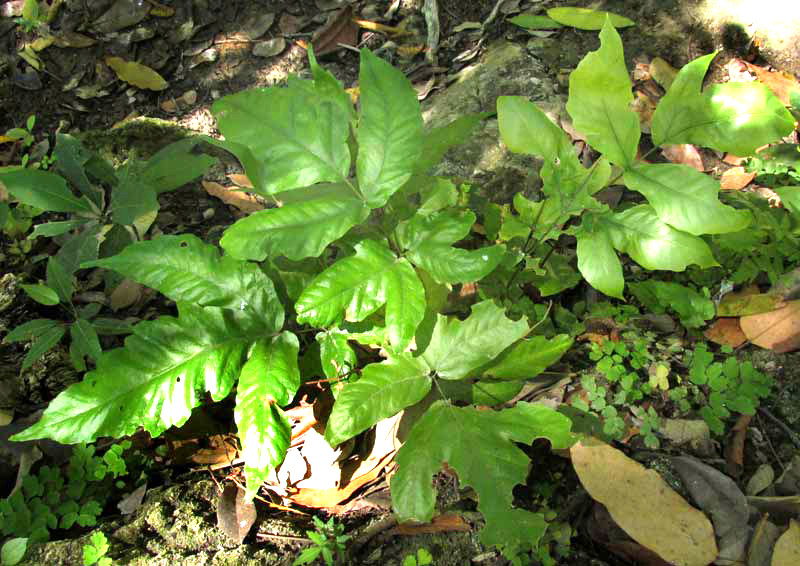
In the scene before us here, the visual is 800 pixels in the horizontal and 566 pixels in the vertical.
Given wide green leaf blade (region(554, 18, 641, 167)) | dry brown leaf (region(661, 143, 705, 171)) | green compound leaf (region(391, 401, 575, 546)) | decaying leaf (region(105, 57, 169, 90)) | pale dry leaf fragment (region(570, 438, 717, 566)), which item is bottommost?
pale dry leaf fragment (region(570, 438, 717, 566))

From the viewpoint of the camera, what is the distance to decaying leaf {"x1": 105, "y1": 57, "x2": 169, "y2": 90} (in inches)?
136

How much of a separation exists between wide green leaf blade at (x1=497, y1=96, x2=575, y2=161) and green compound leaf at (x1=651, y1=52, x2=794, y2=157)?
0.91 feet

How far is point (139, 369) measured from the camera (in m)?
1.51

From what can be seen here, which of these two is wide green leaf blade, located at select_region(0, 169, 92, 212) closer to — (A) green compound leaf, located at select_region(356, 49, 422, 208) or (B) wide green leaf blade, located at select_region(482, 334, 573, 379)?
(A) green compound leaf, located at select_region(356, 49, 422, 208)

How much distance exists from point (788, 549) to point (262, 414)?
1445 mm

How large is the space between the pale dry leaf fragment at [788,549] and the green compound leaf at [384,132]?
141 centimetres

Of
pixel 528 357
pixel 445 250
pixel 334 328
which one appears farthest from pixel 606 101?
pixel 334 328

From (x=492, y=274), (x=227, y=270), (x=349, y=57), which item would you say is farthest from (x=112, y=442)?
(x=349, y=57)

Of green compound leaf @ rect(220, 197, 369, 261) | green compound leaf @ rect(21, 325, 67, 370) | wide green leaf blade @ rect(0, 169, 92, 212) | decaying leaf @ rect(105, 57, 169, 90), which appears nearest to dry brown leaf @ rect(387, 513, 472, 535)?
green compound leaf @ rect(220, 197, 369, 261)

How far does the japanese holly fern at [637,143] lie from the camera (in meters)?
1.51

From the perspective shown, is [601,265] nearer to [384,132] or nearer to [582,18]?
[384,132]

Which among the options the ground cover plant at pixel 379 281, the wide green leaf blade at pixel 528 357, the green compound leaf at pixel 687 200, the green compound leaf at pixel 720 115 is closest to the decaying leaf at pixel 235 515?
the ground cover plant at pixel 379 281

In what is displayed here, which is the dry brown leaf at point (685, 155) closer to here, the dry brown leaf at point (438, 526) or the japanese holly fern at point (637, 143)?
the japanese holly fern at point (637, 143)

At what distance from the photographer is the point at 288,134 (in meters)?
1.54
